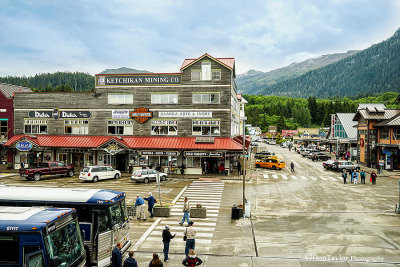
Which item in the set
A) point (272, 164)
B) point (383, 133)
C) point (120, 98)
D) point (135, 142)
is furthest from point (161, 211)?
point (383, 133)

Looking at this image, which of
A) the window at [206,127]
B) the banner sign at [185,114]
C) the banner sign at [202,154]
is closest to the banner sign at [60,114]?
the banner sign at [185,114]

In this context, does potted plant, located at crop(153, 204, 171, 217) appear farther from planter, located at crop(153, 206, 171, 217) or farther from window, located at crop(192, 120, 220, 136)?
window, located at crop(192, 120, 220, 136)

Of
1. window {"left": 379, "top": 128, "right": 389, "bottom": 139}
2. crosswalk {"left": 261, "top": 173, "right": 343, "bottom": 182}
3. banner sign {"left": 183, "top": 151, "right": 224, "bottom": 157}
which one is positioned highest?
window {"left": 379, "top": 128, "right": 389, "bottom": 139}

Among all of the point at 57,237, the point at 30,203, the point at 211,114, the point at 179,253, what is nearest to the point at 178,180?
the point at 211,114

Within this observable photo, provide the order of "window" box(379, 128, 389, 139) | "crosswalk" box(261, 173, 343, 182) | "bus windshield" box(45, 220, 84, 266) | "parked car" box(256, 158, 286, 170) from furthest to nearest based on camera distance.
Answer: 1. "window" box(379, 128, 389, 139)
2. "parked car" box(256, 158, 286, 170)
3. "crosswalk" box(261, 173, 343, 182)
4. "bus windshield" box(45, 220, 84, 266)

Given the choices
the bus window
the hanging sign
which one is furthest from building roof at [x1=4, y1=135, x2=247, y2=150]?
the bus window

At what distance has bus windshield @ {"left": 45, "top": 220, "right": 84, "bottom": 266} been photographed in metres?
8.75

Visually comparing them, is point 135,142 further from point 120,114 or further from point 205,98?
point 205,98

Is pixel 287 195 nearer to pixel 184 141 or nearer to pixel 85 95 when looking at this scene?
pixel 184 141

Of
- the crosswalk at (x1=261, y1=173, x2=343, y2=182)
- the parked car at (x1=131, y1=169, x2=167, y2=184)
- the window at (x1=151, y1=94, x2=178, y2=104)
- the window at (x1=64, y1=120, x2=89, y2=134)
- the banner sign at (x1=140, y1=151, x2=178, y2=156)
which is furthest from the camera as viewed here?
the window at (x1=64, y1=120, x2=89, y2=134)

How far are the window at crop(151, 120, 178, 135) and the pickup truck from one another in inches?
473

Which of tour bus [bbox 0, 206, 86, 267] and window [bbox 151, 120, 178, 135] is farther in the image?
window [bbox 151, 120, 178, 135]

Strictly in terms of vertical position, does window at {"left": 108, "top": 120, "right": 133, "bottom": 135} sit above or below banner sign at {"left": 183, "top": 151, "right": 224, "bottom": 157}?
above

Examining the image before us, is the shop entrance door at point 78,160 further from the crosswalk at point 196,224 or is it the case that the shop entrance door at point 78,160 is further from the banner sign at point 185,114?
the crosswalk at point 196,224
